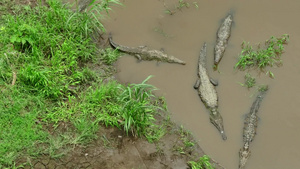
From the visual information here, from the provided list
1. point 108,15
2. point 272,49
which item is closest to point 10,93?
point 108,15

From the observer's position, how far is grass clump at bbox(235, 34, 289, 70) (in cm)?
591

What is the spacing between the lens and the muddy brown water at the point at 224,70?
5.09 metres

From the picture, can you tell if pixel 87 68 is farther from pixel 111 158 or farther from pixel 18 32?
pixel 111 158

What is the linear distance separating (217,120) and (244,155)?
0.69 m

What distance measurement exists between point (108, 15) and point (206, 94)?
264cm

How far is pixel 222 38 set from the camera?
6.10 meters

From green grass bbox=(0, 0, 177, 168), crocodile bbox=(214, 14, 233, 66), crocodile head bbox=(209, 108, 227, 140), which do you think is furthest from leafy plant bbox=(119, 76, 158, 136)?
crocodile bbox=(214, 14, 233, 66)

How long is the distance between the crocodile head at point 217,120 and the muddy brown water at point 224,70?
81 mm

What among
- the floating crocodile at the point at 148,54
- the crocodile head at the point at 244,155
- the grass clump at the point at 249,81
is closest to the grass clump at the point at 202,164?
the crocodile head at the point at 244,155

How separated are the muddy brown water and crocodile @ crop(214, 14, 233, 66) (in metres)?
0.13

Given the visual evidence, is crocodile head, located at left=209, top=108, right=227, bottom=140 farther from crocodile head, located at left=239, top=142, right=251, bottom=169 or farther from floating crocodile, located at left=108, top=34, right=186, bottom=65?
floating crocodile, located at left=108, top=34, right=186, bottom=65

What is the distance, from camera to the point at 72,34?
18.8 feet

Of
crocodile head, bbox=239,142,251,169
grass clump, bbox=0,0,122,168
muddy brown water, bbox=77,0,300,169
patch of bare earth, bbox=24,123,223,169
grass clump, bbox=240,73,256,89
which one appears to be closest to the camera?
patch of bare earth, bbox=24,123,223,169

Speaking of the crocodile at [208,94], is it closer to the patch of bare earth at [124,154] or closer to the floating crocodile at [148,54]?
the floating crocodile at [148,54]
